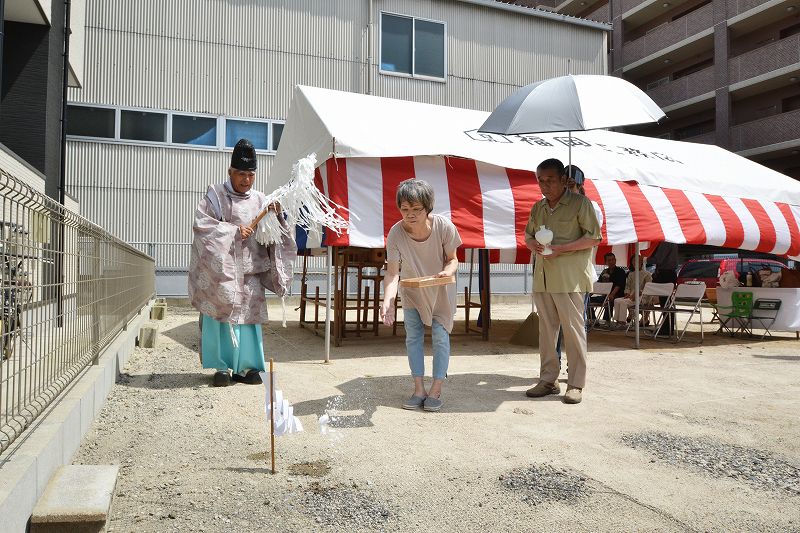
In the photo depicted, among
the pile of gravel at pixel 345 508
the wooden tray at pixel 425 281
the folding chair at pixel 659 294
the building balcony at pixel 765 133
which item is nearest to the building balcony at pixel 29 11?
the wooden tray at pixel 425 281

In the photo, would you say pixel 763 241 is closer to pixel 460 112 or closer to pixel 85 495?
pixel 460 112

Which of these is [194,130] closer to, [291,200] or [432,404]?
[291,200]

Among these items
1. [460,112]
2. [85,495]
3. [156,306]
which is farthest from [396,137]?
[156,306]

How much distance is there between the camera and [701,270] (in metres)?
15.2

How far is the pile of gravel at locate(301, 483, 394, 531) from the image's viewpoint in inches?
84.9

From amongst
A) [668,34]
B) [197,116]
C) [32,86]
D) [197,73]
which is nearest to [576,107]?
[32,86]

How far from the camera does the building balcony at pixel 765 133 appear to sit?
20391mm

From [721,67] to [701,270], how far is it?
11.9 meters

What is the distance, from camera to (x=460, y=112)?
7598 millimetres

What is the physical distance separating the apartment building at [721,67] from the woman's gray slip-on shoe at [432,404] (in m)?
20.1

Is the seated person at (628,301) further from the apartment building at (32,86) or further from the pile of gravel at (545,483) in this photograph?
the apartment building at (32,86)

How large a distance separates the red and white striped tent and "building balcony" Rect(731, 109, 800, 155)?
1529cm

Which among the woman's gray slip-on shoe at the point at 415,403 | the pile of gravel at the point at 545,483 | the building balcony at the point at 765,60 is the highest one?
the building balcony at the point at 765,60

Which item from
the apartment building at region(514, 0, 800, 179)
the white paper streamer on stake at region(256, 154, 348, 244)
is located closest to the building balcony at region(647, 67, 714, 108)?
the apartment building at region(514, 0, 800, 179)
